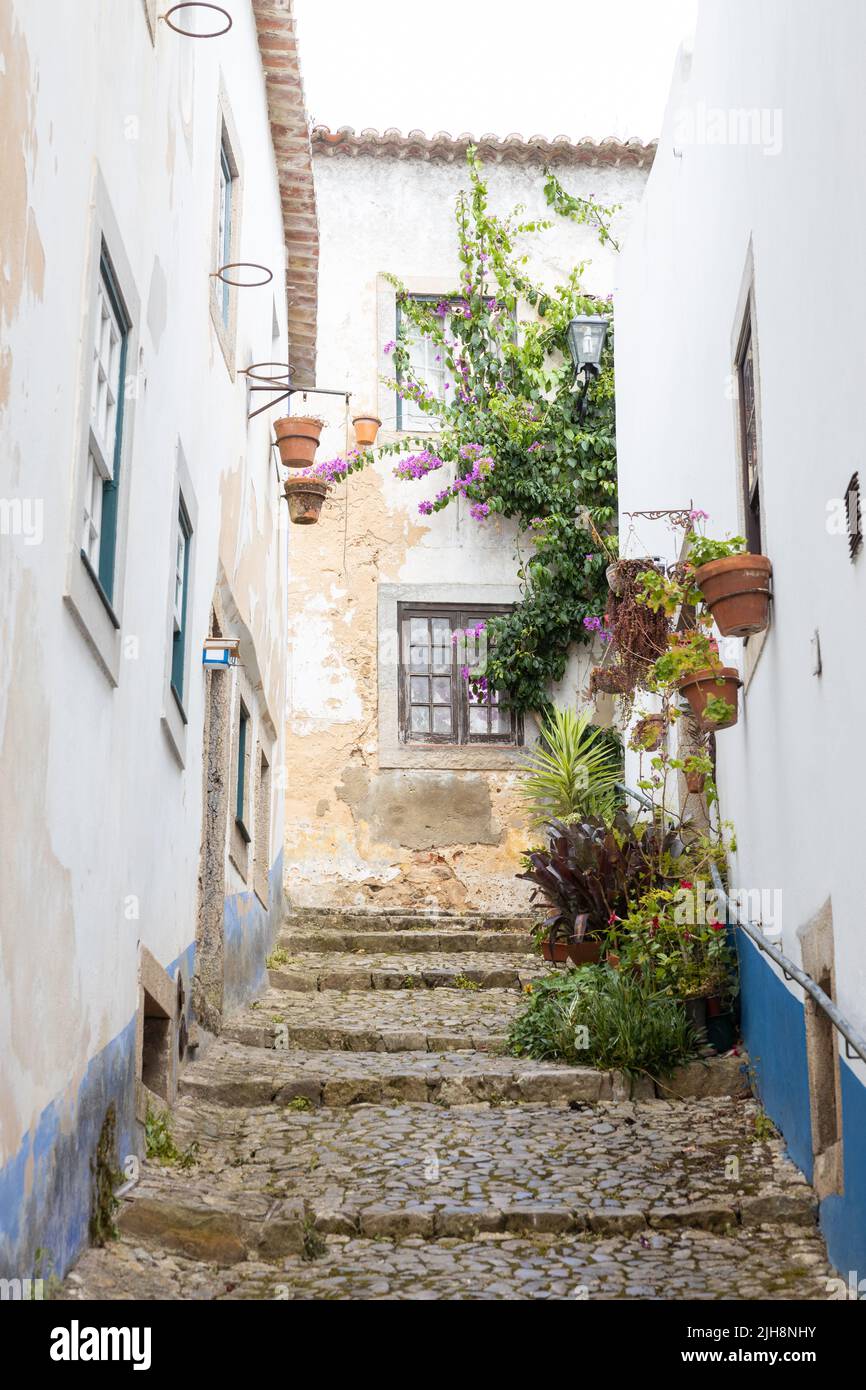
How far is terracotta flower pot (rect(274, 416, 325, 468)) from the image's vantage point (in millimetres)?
10141

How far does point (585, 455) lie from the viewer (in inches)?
548

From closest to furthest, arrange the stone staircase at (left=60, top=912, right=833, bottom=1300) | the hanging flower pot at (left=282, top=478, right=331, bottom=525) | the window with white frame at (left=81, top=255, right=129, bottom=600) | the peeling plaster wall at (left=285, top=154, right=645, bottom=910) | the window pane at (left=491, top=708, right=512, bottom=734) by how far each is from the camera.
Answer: the stone staircase at (left=60, top=912, right=833, bottom=1300) < the window with white frame at (left=81, top=255, right=129, bottom=600) < the hanging flower pot at (left=282, top=478, right=331, bottom=525) < the peeling plaster wall at (left=285, top=154, right=645, bottom=910) < the window pane at (left=491, top=708, right=512, bottom=734)

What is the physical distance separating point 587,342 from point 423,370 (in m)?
1.87

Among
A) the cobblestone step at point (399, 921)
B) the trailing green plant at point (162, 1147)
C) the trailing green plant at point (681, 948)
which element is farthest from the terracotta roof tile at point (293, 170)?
the trailing green plant at point (162, 1147)

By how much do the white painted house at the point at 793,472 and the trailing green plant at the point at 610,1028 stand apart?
39 cm

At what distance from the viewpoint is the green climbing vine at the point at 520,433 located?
1384cm

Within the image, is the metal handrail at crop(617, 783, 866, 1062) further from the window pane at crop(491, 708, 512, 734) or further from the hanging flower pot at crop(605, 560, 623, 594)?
the window pane at crop(491, 708, 512, 734)

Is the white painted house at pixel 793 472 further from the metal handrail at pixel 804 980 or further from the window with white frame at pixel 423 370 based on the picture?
the window with white frame at pixel 423 370

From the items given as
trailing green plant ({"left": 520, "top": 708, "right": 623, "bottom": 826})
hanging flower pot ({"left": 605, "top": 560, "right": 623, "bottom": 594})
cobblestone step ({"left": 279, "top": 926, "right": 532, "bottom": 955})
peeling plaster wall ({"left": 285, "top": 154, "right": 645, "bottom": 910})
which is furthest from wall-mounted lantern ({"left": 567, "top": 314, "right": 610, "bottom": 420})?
cobblestone step ({"left": 279, "top": 926, "right": 532, "bottom": 955})

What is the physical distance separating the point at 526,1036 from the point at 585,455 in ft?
25.0

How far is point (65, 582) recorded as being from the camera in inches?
163

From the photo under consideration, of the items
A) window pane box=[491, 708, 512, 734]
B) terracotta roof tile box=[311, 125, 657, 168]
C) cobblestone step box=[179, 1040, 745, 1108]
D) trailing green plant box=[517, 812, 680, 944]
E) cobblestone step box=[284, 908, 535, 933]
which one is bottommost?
cobblestone step box=[179, 1040, 745, 1108]

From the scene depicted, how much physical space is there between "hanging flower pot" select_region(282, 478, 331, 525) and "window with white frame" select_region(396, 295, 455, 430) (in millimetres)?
4089

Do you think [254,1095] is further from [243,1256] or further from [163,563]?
[163,563]
